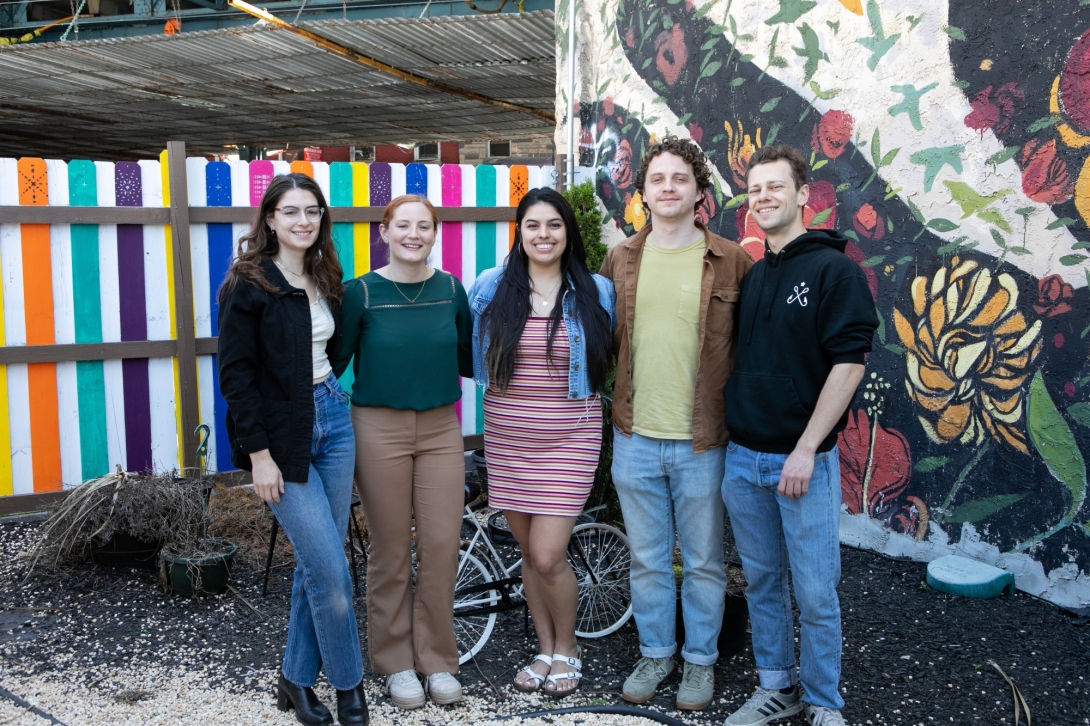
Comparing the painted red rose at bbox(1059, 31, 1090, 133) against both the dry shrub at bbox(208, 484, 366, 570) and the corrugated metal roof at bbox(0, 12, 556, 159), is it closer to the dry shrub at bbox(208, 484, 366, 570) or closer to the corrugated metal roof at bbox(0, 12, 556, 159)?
the dry shrub at bbox(208, 484, 366, 570)

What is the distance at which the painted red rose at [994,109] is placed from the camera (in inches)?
150

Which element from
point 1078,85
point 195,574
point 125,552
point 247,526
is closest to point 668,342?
point 1078,85

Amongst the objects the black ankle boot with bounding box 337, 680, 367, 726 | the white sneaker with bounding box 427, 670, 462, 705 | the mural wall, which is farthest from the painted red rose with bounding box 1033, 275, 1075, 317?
the black ankle boot with bounding box 337, 680, 367, 726

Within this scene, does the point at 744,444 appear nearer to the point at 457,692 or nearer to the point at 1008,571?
the point at 457,692

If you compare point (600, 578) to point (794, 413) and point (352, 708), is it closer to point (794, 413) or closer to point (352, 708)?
point (352, 708)

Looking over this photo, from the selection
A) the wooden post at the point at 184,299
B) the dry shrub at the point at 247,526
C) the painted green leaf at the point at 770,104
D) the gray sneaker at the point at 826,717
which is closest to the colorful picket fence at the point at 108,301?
the wooden post at the point at 184,299

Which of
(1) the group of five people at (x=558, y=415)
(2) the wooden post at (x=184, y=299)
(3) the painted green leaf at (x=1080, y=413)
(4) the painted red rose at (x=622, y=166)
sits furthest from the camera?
(4) the painted red rose at (x=622, y=166)

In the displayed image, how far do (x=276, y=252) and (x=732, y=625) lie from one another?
227 centimetres

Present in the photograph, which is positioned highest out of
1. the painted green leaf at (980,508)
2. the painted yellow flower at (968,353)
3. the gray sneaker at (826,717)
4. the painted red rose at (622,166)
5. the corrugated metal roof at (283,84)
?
the corrugated metal roof at (283,84)

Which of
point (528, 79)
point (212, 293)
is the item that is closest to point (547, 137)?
point (528, 79)

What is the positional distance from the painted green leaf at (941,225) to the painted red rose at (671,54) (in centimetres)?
178

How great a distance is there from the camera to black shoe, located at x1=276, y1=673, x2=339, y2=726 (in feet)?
10.0

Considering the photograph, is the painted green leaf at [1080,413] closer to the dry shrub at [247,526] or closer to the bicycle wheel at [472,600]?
the bicycle wheel at [472,600]

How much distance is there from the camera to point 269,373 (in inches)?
113
